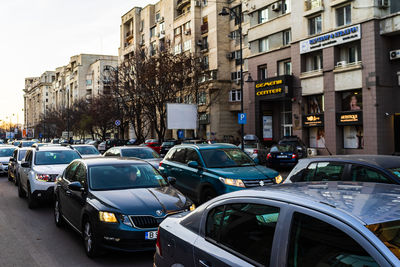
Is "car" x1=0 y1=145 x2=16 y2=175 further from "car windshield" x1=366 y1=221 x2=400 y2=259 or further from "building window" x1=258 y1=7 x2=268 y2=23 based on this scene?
"building window" x1=258 y1=7 x2=268 y2=23

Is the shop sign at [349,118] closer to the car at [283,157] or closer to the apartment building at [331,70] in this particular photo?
the apartment building at [331,70]

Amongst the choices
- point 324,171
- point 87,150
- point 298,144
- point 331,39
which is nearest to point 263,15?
point 331,39

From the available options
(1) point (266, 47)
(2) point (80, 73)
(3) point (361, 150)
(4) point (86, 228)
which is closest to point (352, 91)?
(3) point (361, 150)

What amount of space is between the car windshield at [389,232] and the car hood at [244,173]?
683 centimetres

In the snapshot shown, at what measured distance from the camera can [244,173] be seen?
30.2ft

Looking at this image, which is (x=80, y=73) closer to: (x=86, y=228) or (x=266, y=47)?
(x=266, y=47)

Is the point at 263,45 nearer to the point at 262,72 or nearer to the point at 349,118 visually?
the point at 262,72

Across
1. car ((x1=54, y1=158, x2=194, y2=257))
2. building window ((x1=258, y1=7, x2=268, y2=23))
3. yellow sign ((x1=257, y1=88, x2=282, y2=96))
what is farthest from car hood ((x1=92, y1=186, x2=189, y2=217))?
building window ((x1=258, y1=7, x2=268, y2=23))

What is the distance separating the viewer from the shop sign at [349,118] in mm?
27266

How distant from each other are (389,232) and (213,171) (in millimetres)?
7368

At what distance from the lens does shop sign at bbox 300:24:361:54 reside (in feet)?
88.3

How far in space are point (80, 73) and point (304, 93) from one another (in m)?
82.4

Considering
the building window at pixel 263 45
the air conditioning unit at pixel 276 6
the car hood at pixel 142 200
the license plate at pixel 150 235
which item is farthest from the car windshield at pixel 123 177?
the building window at pixel 263 45

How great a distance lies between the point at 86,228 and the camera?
6340 mm
